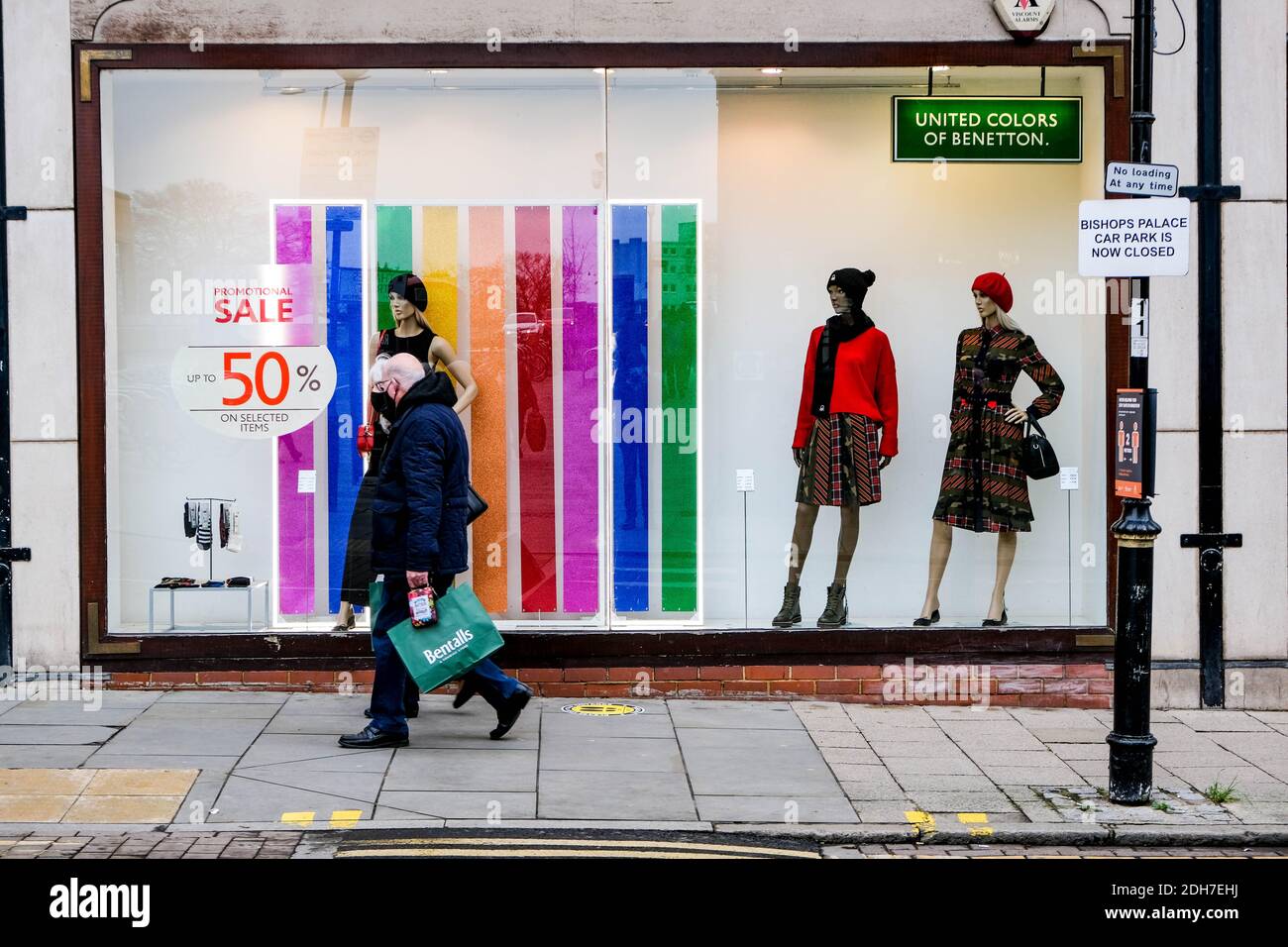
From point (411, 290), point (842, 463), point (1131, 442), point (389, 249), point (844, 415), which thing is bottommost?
point (842, 463)

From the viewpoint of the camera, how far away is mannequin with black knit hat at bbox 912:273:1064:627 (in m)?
10.5

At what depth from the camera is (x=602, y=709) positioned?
9.83 metres

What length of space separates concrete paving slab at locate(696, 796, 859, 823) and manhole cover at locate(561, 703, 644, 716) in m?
2.00

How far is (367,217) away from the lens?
34.2 ft

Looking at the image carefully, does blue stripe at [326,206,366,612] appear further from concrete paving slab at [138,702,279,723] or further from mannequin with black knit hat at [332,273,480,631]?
concrete paving slab at [138,702,279,723]

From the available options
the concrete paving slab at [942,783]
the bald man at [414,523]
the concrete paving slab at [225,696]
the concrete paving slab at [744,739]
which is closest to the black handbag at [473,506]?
the bald man at [414,523]

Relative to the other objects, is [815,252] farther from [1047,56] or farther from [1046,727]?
[1046,727]

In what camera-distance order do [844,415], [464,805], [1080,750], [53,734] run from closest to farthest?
[464,805]
[53,734]
[1080,750]
[844,415]

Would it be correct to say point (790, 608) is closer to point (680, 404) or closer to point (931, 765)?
point (680, 404)

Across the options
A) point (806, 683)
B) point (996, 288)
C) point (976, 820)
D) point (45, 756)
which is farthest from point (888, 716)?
point (45, 756)

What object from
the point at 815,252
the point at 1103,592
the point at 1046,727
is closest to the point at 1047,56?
the point at 815,252

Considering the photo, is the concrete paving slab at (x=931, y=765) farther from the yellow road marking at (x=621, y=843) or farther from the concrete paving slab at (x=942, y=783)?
the yellow road marking at (x=621, y=843)

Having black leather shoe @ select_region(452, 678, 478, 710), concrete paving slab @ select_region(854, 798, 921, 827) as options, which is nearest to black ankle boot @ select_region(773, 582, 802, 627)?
black leather shoe @ select_region(452, 678, 478, 710)

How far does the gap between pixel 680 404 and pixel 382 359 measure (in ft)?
6.74
